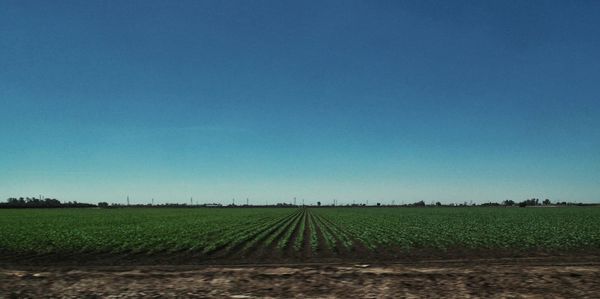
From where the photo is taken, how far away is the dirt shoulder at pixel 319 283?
31.6ft

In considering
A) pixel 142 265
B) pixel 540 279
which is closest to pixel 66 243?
pixel 142 265

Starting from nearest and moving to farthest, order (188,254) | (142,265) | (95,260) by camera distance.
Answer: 1. (142,265)
2. (95,260)
3. (188,254)

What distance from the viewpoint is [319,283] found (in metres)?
10.4

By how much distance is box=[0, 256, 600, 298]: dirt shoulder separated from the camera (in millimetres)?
9617

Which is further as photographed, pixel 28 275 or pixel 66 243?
pixel 66 243

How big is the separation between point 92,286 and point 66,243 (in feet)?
68.8

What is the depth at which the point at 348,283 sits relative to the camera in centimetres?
1031

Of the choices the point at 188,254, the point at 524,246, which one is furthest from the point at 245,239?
the point at 524,246

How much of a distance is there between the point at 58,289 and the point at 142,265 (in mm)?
9424

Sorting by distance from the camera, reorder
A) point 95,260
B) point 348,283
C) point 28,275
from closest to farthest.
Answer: point 348,283
point 28,275
point 95,260

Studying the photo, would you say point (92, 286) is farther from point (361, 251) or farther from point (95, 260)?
point (361, 251)

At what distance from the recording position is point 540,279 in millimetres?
10344

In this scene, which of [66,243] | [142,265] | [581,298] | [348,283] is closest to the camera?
[581,298]

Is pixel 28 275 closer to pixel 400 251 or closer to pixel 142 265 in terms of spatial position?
pixel 142 265
